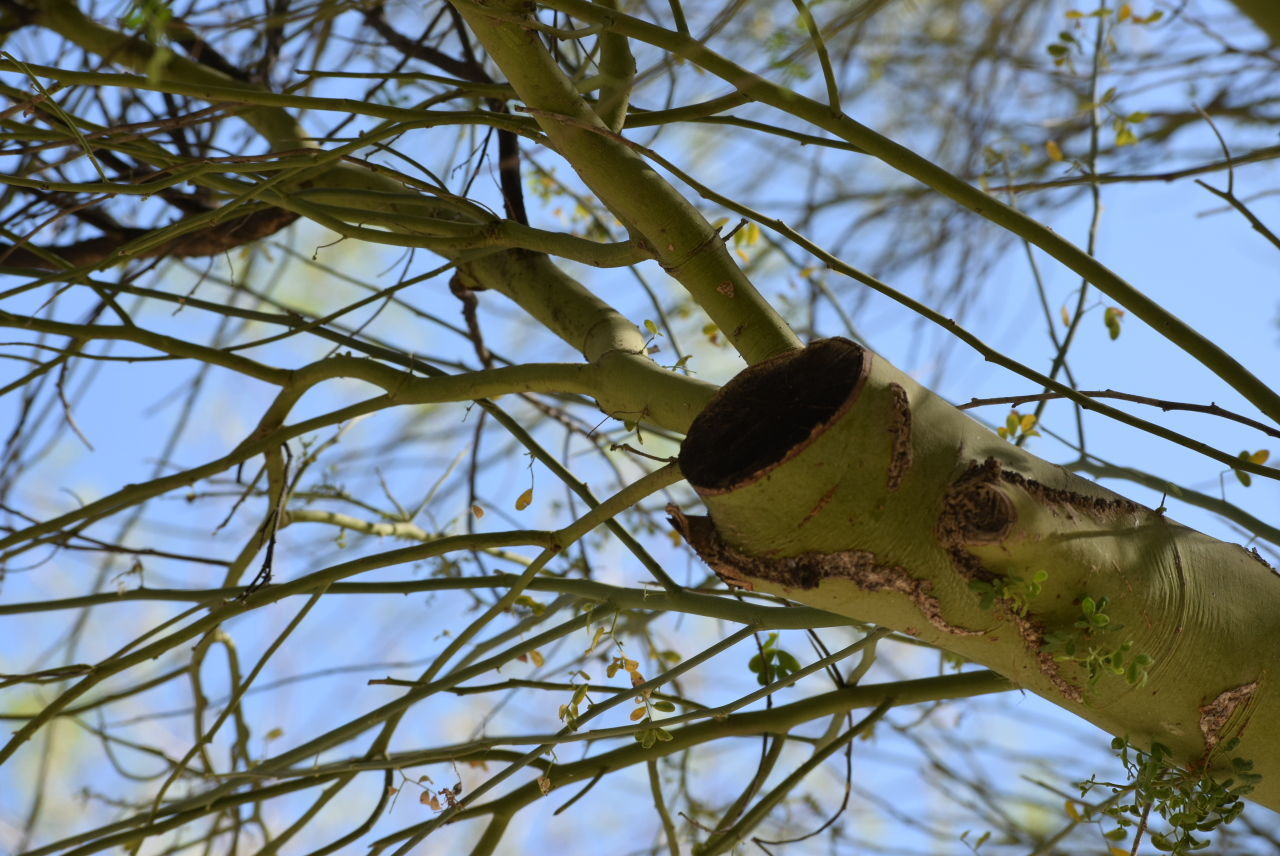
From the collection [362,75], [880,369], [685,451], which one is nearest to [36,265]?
[362,75]

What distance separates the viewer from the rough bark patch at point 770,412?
2.39 feet

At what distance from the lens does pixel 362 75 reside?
940 millimetres

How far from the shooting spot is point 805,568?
0.76m

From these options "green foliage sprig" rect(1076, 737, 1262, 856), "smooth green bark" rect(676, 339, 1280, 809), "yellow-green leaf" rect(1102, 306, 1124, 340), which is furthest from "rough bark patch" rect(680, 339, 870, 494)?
"yellow-green leaf" rect(1102, 306, 1124, 340)

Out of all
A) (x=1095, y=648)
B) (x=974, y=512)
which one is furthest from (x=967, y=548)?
(x=1095, y=648)

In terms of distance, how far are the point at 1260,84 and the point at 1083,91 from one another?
1.14 ft

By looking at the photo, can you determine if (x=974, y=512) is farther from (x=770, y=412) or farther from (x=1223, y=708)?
(x=1223, y=708)

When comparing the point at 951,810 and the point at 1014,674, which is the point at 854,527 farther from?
the point at 951,810

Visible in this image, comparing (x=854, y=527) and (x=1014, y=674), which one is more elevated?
(x=854, y=527)

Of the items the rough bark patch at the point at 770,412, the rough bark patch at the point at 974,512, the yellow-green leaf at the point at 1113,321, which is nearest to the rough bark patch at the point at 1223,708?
the rough bark patch at the point at 974,512

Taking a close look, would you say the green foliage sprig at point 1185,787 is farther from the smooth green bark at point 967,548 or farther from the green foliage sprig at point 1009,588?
Answer: the green foliage sprig at point 1009,588

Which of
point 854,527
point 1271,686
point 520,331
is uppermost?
point 520,331

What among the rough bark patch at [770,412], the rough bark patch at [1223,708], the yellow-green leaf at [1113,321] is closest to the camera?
the rough bark patch at [770,412]

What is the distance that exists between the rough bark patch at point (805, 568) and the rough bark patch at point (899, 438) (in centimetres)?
6
